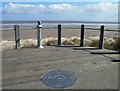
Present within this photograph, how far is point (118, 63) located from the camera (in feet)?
28.1

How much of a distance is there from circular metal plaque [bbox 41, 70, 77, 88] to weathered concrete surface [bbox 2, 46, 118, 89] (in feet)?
0.51

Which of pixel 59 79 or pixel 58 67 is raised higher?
pixel 58 67

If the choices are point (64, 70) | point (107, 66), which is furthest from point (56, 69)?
point (107, 66)

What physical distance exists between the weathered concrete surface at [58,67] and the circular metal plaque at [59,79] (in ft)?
0.51

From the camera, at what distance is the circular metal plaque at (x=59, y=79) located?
21.0 ft

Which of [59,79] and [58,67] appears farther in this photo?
[58,67]

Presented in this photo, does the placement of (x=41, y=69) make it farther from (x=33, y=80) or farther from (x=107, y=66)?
(x=107, y=66)

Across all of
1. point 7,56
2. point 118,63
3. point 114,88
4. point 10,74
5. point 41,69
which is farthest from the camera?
point 7,56

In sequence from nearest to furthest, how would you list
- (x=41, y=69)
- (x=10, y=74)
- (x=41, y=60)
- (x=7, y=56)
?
1. (x=10, y=74)
2. (x=41, y=69)
3. (x=41, y=60)
4. (x=7, y=56)

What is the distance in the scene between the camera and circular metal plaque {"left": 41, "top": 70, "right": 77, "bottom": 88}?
252 inches

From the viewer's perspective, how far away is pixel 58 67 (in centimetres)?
Result: 805

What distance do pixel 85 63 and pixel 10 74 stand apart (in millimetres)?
2659

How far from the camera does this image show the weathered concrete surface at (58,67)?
21.1 feet

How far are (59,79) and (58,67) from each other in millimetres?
1250
